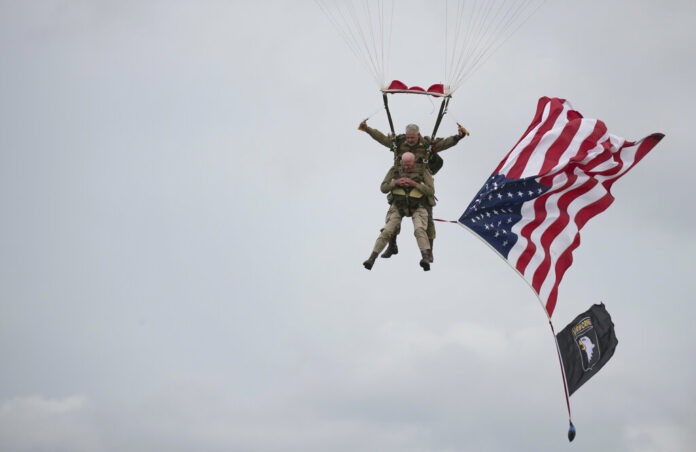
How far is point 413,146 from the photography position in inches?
779

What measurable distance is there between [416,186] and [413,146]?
0.86 metres

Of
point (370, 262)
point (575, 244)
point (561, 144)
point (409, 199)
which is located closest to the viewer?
point (370, 262)

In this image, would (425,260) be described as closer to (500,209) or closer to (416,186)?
(416,186)

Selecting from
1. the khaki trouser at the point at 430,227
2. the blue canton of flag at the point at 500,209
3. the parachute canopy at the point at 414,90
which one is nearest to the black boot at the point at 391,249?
the khaki trouser at the point at 430,227

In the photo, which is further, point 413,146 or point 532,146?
point 532,146

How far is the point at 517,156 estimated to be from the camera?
21969 mm

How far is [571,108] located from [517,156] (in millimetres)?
1789

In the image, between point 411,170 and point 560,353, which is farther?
point 560,353

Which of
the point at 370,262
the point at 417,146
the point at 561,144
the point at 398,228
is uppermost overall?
the point at 561,144

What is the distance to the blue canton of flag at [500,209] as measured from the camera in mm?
21609

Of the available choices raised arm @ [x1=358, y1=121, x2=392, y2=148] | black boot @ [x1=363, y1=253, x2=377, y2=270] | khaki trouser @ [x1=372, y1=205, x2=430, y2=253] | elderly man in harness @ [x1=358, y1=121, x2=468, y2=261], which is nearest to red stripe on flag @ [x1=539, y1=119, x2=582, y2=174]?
elderly man in harness @ [x1=358, y1=121, x2=468, y2=261]

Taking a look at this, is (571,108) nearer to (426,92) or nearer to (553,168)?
(553,168)

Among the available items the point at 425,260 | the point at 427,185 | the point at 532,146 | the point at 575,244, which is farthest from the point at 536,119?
the point at 425,260

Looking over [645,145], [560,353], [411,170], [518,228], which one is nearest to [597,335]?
[560,353]
